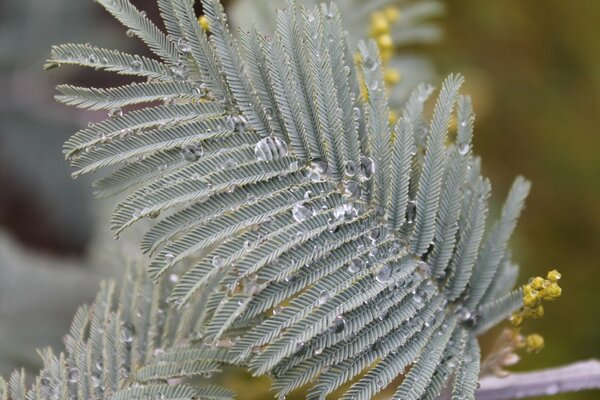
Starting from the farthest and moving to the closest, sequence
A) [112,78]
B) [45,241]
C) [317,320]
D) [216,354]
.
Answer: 1. [112,78]
2. [45,241]
3. [216,354]
4. [317,320]

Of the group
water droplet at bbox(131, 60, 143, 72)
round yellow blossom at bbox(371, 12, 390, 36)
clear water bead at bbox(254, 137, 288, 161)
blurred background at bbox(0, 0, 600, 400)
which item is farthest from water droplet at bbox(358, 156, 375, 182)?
blurred background at bbox(0, 0, 600, 400)

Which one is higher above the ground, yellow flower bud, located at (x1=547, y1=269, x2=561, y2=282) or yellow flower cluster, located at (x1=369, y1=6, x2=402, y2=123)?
yellow flower cluster, located at (x1=369, y1=6, x2=402, y2=123)

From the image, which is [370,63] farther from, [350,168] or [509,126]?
[509,126]

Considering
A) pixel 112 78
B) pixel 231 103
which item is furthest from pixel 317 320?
pixel 112 78

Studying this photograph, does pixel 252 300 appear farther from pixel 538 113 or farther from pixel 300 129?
pixel 538 113

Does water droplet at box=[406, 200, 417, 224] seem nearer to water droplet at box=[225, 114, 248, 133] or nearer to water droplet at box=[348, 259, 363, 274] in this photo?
water droplet at box=[348, 259, 363, 274]
